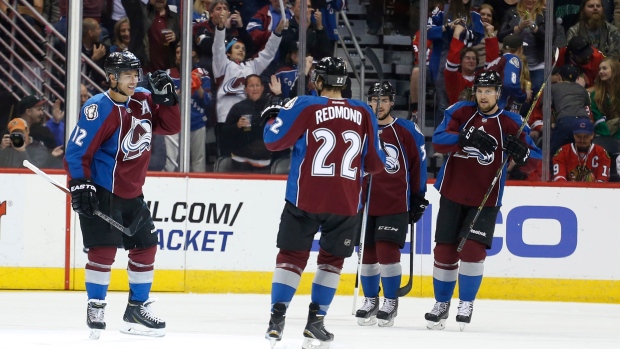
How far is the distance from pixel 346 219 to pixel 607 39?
3.72m

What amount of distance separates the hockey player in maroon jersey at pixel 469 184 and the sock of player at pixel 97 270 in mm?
1741

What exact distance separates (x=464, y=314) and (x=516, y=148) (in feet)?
2.84

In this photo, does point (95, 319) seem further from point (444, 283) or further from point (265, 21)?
point (265, 21)

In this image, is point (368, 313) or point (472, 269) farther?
point (368, 313)

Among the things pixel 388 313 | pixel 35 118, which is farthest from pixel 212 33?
pixel 388 313

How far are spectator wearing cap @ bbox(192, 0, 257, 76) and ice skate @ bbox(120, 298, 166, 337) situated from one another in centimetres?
304

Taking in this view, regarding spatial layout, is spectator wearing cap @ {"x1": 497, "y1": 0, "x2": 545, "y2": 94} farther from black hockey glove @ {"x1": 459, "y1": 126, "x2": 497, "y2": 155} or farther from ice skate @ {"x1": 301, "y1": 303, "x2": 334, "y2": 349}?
ice skate @ {"x1": 301, "y1": 303, "x2": 334, "y2": 349}

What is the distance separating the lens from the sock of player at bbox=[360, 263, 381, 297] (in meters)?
6.11

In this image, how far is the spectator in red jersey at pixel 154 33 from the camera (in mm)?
7809

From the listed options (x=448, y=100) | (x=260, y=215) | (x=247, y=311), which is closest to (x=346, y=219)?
(x=247, y=311)

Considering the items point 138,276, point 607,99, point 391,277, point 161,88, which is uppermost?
point 161,88

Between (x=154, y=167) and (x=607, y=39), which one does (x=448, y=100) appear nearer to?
(x=607, y=39)

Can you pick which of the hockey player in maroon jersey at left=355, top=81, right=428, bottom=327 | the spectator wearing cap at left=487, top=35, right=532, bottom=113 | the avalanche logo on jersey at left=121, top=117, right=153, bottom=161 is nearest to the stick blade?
the spectator wearing cap at left=487, top=35, right=532, bottom=113

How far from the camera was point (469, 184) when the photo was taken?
19.2ft
